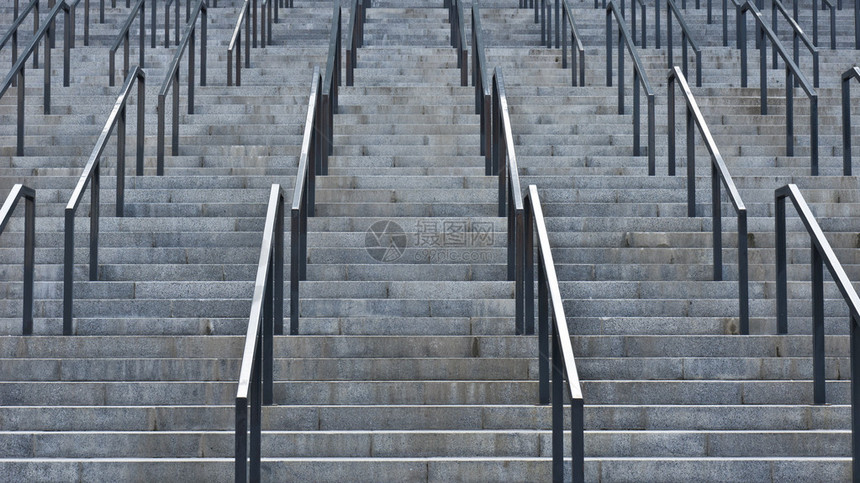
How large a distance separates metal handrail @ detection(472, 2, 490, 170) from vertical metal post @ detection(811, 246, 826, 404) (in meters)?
3.21

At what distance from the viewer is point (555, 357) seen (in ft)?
18.8

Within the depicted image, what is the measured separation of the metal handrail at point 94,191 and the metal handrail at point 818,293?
3989mm

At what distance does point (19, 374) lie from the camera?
6.49m

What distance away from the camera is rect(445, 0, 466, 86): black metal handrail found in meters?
10.8

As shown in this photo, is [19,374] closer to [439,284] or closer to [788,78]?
[439,284]

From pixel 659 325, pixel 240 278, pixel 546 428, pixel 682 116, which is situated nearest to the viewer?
pixel 546 428

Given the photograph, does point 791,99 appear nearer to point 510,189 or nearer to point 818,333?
point 510,189

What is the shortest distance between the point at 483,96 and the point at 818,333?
11.9ft

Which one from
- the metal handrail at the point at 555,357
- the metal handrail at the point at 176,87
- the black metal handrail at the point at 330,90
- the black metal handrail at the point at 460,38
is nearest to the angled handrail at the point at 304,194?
the black metal handrail at the point at 330,90

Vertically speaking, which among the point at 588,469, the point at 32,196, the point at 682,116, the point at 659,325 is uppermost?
the point at 682,116

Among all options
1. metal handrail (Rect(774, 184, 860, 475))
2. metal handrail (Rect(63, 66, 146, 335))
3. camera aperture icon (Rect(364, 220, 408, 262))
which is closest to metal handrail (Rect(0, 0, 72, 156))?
metal handrail (Rect(63, 66, 146, 335))

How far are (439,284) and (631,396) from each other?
5.06 ft

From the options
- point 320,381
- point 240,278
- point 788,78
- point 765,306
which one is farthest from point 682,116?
Answer: point 320,381

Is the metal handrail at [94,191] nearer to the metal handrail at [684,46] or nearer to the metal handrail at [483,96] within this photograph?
the metal handrail at [483,96]
